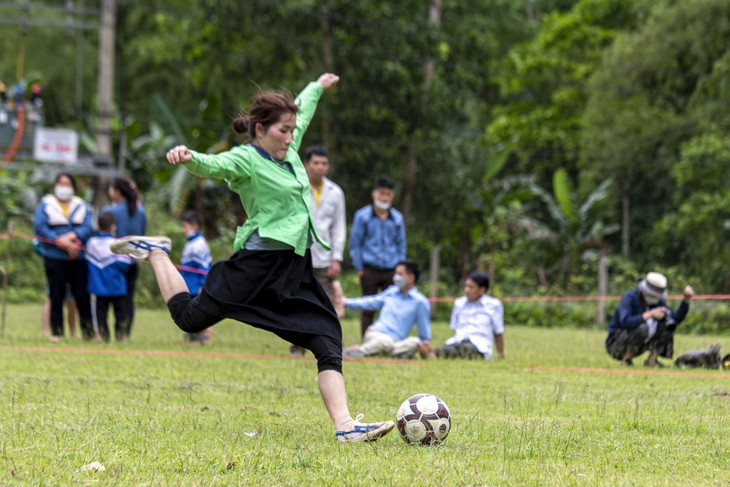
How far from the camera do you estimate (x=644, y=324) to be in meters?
11.2

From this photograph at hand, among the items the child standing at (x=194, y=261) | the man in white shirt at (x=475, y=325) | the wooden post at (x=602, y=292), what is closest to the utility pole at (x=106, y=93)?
the child standing at (x=194, y=261)

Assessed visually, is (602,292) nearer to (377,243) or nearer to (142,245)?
(377,243)

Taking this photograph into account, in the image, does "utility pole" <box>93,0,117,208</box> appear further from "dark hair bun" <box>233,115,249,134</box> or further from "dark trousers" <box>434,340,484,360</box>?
"dark hair bun" <box>233,115,249,134</box>

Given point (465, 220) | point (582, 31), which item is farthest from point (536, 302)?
point (582, 31)

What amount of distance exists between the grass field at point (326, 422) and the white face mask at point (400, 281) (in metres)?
1.01

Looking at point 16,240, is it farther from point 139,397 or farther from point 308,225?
point 308,225

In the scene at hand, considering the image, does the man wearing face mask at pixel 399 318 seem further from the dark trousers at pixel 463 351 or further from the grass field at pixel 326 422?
the grass field at pixel 326 422

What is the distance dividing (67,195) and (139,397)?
5909 mm

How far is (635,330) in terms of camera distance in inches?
443

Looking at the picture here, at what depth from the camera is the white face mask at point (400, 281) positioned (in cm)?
1212

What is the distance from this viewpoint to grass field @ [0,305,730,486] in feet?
16.2

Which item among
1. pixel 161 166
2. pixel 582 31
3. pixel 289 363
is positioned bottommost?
pixel 289 363

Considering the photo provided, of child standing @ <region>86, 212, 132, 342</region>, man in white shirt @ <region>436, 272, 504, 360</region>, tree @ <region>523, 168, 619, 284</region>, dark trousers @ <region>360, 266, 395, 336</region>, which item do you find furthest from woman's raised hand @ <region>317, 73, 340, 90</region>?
tree @ <region>523, 168, 619, 284</region>

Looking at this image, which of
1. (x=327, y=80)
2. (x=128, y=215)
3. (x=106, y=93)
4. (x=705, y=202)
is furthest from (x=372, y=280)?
(x=705, y=202)
